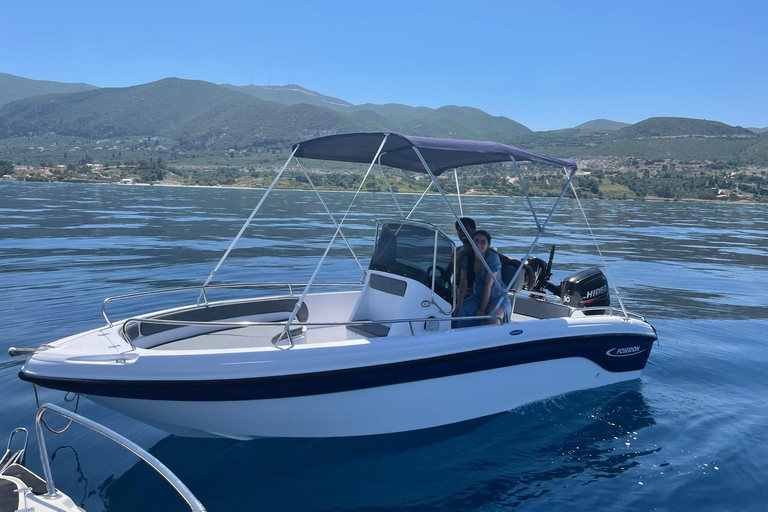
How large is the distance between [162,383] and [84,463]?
1.30 meters

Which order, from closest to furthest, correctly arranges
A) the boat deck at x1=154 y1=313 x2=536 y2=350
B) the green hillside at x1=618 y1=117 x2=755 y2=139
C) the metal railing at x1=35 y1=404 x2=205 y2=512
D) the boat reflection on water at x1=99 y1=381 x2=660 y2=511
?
the metal railing at x1=35 y1=404 x2=205 y2=512
the boat reflection on water at x1=99 y1=381 x2=660 y2=511
the boat deck at x1=154 y1=313 x2=536 y2=350
the green hillside at x1=618 y1=117 x2=755 y2=139

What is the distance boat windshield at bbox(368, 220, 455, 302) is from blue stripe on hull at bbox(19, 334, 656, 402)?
Answer: 91 centimetres

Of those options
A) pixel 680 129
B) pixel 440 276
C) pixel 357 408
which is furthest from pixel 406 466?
pixel 680 129

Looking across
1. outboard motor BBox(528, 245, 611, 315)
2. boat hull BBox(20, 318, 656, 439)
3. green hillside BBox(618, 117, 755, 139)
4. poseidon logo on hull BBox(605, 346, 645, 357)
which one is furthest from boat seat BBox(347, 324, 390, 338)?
green hillside BBox(618, 117, 755, 139)

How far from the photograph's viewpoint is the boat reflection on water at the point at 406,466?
4.61 m

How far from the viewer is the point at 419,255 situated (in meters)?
6.00

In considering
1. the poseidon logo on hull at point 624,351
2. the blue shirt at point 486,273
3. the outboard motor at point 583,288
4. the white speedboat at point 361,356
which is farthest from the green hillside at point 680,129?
the blue shirt at point 486,273

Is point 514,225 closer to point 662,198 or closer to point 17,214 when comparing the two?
point 17,214

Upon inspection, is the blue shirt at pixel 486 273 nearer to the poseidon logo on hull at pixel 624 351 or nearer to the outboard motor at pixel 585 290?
the poseidon logo on hull at pixel 624 351

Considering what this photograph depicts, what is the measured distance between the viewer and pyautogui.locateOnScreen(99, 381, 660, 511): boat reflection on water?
4.61 m

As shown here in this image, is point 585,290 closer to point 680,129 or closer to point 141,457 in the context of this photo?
point 141,457

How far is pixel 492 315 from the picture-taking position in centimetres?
579

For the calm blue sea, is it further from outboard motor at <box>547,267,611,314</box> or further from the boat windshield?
the boat windshield

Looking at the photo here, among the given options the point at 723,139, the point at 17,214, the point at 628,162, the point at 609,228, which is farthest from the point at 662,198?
the point at 17,214
